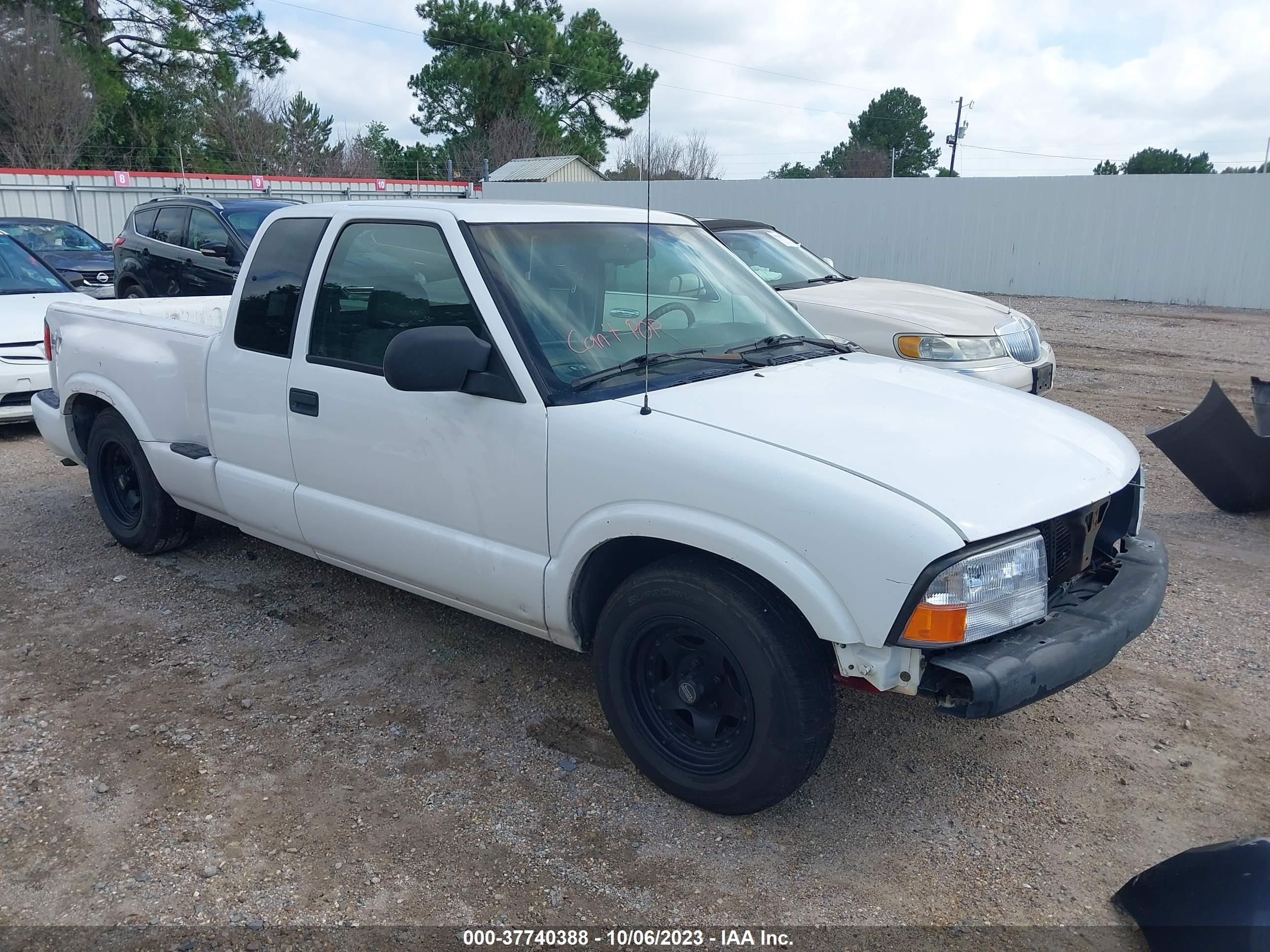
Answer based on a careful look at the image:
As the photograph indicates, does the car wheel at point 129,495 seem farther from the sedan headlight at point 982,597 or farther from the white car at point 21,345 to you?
the sedan headlight at point 982,597

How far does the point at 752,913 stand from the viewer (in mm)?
2820

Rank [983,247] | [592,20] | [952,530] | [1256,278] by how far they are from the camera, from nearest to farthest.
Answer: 1. [952,530]
2. [1256,278]
3. [983,247]
4. [592,20]

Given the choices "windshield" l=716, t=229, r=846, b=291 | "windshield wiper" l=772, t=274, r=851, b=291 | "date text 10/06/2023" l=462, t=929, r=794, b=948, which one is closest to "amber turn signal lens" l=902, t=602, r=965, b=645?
"date text 10/06/2023" l=462, t=929, r=794, b=948

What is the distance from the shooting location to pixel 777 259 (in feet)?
28.8

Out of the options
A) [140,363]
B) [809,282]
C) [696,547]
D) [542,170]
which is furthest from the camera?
[542,170]

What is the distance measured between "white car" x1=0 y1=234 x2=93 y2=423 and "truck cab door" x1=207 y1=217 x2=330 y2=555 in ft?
13.3

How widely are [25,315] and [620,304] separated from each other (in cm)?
690

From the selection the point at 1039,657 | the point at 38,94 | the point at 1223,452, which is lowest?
the point at 1223,452

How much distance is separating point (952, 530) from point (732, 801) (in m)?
1.13

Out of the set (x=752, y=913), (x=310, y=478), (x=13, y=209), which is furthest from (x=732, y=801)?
(x=13, y=209)

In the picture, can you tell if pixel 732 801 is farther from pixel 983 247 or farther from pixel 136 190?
pixel 136 190

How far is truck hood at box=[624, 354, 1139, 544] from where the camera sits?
284 cm

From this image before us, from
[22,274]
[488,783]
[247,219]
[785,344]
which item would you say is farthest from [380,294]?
[247,219]

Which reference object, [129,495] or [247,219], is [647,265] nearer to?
[129,495]
